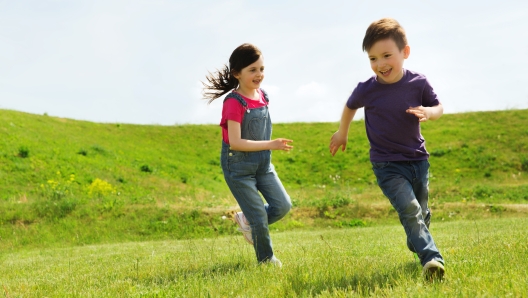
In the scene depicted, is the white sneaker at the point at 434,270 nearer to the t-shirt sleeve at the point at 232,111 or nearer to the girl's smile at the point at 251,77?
the t-shirt sleeve at the point at 232,111

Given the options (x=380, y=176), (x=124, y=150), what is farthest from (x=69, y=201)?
(x=380, y=176)

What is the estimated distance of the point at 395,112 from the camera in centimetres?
491

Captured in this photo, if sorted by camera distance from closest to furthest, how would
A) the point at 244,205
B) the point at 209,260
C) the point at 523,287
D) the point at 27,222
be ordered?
the point at 523,287, the point at 244,205, the point at 209,260, the point at 27,222

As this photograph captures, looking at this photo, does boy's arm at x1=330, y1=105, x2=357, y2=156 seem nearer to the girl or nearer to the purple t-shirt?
the purple t-shirt

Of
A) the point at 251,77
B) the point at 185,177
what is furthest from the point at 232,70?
the point at 185,177

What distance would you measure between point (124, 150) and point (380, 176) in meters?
23.7

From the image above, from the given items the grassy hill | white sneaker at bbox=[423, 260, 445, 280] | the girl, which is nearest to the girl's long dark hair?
the girl

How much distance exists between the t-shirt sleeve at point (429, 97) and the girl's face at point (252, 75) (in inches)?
71.5

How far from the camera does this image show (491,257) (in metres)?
4.61

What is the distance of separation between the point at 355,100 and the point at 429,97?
727 millimetres

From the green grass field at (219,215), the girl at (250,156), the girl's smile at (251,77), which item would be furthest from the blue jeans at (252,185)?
the girl's smile at (251,77)

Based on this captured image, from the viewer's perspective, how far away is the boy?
4738 mm

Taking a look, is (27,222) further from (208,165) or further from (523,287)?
(523,287)

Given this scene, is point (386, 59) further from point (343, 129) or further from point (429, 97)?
point (343, 129)
